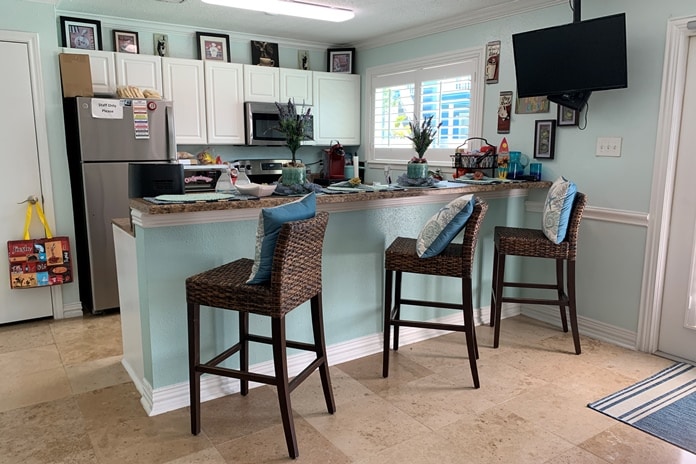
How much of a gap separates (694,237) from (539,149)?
3.73 feet

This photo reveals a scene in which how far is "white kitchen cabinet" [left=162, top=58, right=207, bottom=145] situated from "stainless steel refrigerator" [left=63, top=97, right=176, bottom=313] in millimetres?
520

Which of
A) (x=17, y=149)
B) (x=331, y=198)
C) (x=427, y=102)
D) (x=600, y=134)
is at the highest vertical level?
(x=427, y=102)

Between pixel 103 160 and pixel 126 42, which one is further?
pixel 126 42

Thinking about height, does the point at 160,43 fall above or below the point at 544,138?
above

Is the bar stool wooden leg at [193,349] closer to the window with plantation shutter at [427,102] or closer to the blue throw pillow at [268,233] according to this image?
the blue throw pillow at [268,233]

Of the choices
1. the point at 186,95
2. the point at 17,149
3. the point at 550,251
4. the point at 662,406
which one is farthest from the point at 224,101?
the point at 662,406

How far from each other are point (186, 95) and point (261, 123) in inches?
29.1

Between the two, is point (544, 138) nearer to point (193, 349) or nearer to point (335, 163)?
point (335, 163)

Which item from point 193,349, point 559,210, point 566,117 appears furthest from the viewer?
point 566,117

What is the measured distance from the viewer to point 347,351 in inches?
120

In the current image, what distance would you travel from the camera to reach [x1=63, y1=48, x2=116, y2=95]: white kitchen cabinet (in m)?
4.09

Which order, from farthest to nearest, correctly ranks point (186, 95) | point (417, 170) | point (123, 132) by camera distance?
point (186, 95)
point (123, 132)
point (417, 170)

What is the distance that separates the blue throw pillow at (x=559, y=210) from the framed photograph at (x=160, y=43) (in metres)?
3.59

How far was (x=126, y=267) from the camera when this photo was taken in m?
2.62
